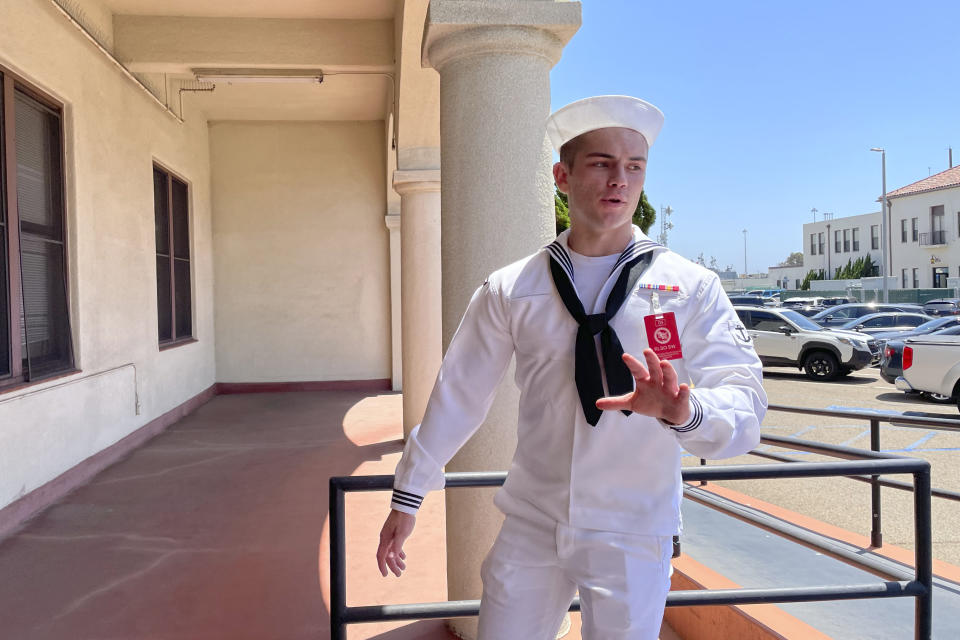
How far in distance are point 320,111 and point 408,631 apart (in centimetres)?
1077

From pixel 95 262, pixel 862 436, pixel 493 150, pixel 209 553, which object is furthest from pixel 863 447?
pixel 95 262

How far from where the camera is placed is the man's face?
166 cm

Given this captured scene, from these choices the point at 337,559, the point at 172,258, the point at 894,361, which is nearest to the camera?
the point at 337,559

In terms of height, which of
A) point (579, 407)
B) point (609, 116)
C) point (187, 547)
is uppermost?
point (609, 116)

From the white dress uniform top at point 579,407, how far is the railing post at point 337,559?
0.26 m

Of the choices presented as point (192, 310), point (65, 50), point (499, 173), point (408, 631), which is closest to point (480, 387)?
point (499, 173)

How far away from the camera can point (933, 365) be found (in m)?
11.5

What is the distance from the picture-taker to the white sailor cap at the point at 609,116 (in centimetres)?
165

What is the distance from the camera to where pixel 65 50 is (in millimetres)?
6754

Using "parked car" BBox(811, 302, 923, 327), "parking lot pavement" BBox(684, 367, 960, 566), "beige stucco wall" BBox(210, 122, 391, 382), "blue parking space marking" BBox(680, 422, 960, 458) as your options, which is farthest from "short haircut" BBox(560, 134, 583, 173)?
"parked car" BBox(811, 302, 923, 327)

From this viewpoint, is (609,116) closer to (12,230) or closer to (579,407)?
(579,407)

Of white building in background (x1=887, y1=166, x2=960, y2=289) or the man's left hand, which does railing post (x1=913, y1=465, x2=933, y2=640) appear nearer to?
the man's left hand

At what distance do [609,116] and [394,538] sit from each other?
112 centimetres

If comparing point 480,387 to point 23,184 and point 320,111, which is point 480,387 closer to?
point 23,184
